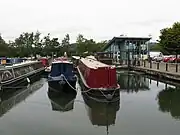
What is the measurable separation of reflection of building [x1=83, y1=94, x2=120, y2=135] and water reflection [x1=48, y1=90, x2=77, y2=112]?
3.37ft

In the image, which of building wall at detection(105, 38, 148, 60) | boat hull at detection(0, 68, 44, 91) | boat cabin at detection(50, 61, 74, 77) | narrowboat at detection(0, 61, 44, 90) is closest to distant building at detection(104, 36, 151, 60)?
building wall at detection(105, 38, 148, 60)

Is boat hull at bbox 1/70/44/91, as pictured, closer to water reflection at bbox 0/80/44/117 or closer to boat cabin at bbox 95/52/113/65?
water reflection at bbox 0/80/44/117

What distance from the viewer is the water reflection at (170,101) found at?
15.2 m

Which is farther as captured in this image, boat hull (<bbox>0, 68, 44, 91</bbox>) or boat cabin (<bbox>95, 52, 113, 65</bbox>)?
boat cabin (<bbox>95, 52, 113, 65</bbox>)

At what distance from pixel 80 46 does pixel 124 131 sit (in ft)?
230

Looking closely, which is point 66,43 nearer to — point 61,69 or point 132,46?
point 132,46

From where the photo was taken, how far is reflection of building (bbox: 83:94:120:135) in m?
13.0

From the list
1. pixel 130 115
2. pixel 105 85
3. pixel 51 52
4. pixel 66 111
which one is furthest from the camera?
pixel 51 52

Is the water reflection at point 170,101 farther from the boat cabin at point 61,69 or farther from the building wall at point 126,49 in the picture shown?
the building wall at point 126,49

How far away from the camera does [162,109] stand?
15.5 m

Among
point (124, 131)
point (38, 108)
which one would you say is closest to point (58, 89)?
point (38, 108)

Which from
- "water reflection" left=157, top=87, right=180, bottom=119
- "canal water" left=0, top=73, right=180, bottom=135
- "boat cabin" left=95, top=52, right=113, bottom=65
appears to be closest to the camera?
"canal water" left=0, top=73, right=180, bottom=135

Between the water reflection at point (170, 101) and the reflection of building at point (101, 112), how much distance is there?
2.52 m

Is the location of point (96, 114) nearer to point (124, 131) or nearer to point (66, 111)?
point (66, 111)
